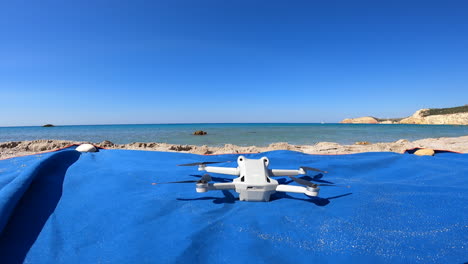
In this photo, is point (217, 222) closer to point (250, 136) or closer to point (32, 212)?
point (32, 212)

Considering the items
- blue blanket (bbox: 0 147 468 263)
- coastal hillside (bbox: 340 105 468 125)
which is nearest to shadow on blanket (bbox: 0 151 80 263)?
blue blanket (bbox: 0 147 468 263)

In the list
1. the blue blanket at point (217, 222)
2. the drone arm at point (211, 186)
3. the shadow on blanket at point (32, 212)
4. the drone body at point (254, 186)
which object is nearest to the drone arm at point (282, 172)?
the blue blanket at point (217, 222)

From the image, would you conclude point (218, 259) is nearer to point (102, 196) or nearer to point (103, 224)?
point (103, 224)

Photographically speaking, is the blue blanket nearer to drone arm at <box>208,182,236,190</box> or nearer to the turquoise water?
drone arm at <box>208,182,236,190</box>

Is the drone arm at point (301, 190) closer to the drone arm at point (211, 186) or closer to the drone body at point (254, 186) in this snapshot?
the drone body at point (254, 186)

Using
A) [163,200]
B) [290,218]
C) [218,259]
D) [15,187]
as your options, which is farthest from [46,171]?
[290,218]

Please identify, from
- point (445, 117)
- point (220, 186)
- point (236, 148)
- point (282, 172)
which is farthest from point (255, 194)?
point (445, 117)

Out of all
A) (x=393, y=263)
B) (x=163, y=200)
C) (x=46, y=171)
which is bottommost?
(x=393, y=263)

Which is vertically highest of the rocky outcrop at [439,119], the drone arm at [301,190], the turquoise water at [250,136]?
the rocky outcrop at [439,119]
